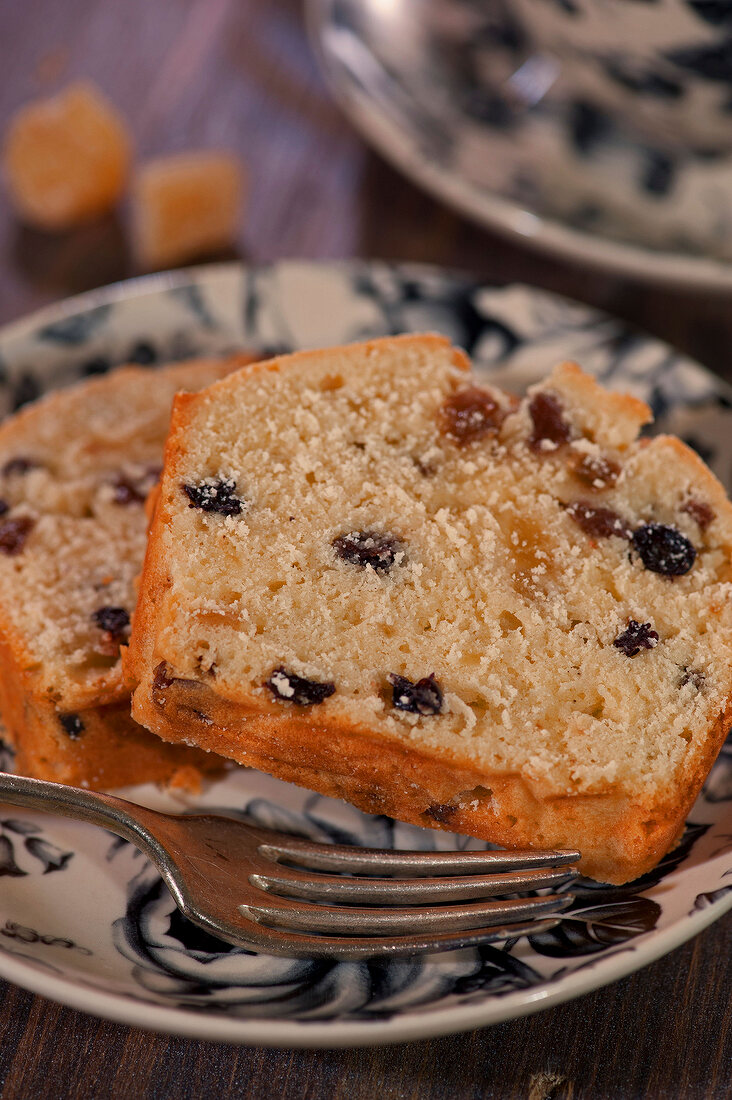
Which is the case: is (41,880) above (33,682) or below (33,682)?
below

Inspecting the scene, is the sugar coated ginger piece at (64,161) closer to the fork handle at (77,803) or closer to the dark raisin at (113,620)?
the dark raisin at (113,620)

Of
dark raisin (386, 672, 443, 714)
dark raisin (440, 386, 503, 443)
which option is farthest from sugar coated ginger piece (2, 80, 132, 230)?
dark raisin (386, 672, 443, 714)

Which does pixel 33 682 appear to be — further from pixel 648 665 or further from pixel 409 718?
pixel 648 665

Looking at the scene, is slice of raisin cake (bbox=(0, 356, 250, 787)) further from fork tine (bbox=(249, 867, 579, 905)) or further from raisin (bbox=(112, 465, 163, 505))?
fork tine (bbox=(249, 867, 579, 905))

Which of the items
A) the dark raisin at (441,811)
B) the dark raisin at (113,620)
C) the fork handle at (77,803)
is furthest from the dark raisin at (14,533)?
the dark raisin at (441,811)

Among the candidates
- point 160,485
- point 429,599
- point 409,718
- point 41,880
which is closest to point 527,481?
point 429,599

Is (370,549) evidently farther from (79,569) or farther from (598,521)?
(79,569)
